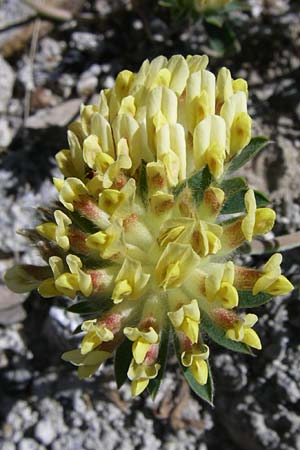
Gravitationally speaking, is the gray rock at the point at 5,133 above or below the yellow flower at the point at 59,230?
below

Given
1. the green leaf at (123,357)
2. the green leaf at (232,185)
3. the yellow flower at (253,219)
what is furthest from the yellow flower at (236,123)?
the green leaf at (123,357)

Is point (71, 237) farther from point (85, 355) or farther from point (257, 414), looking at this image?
point (257, 414)

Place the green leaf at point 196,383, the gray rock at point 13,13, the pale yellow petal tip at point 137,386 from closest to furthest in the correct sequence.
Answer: the pale yellow petal tip at point 137,386 → the green leaf at point 196,383 → the gray rock at point 13,13

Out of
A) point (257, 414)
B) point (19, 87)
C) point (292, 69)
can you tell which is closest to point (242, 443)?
point (257, 414)

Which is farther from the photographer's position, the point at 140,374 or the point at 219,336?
the point at 219,336

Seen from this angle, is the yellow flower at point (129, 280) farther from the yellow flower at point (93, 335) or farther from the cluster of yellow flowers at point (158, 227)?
the yellow flower at point (93, 335)

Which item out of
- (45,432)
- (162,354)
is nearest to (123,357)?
(162,354)

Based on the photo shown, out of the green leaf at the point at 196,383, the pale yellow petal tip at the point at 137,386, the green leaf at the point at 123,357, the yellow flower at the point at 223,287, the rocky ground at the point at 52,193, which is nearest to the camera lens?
Result: the yellow flower at the point at 223,287

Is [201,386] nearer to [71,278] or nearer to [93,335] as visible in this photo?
[93,335]
